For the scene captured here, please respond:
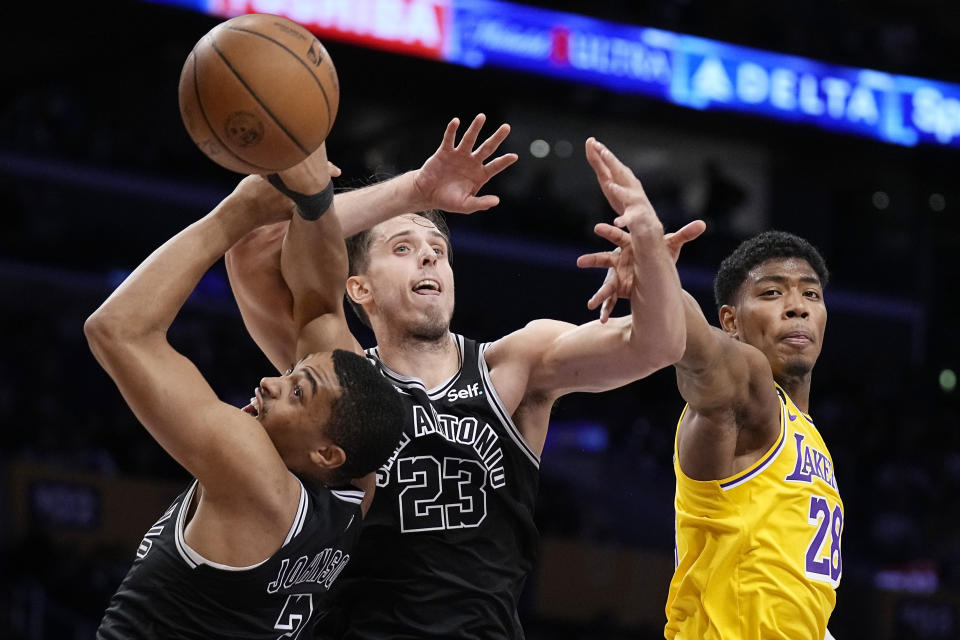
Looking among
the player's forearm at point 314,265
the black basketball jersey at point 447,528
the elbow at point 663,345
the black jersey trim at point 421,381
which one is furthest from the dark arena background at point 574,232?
the elbow at point 663,345

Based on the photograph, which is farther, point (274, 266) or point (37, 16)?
point (37, 16)

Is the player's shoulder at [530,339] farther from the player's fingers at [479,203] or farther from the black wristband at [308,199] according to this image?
the black wristband at [308,199]

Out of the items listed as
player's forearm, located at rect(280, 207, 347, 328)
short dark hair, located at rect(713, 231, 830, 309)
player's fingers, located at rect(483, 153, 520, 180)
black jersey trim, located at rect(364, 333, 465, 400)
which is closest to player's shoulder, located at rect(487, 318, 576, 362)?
black jersey trim, located at rect(364, 333, 465, 400)

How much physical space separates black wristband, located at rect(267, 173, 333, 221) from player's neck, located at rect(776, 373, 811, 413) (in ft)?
5.87

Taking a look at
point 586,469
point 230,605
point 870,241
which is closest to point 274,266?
point 230,605

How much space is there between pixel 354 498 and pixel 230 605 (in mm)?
482

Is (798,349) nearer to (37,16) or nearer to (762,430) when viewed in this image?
(762,430)

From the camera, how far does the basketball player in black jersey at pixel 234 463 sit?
3297 millimetres

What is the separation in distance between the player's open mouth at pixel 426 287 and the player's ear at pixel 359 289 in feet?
0.65

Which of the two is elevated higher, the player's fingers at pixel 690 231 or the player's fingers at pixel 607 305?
the player's fingers at pixel 690 231

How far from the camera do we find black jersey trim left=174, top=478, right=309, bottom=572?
3277 mm

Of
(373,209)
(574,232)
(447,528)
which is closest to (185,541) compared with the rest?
(447,528)

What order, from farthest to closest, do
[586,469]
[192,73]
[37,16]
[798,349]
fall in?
[37,16]
[586,469]
[798,349]
[192,73]

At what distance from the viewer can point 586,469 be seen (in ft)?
50.0
